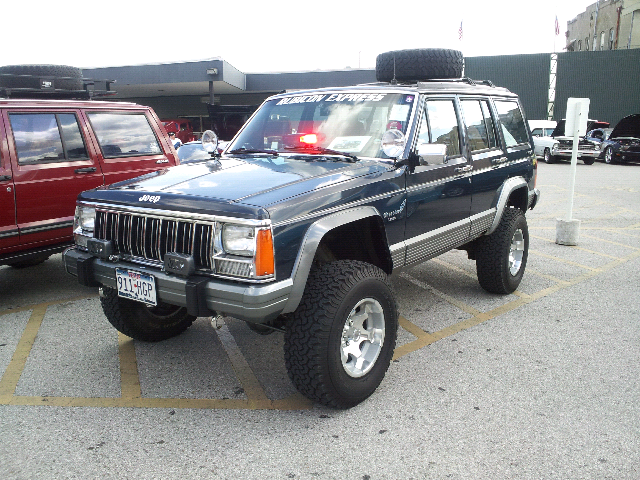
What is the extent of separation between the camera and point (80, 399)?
350 centimetres

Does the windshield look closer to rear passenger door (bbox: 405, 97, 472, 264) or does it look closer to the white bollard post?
rear passenger door (bbox: 405, 97, 472, 264)

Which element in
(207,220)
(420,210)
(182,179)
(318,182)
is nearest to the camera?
(207,220)

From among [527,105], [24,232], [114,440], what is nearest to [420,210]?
[114,440]

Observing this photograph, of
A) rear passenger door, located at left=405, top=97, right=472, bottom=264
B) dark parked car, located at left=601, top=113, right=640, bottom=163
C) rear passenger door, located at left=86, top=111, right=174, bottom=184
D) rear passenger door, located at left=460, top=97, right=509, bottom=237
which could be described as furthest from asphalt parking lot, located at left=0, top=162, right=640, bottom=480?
dark parked car, located at left=601, top=113, right=640, bottom=163

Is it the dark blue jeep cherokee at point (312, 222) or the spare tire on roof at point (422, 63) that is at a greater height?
the spare tire on roof at point (422, 63)

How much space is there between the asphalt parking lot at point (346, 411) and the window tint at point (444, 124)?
5.13ft

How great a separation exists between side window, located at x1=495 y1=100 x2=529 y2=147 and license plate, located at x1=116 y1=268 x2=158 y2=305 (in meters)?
3.77

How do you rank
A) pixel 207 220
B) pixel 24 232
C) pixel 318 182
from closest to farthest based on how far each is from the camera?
pixel 207 220
pixel 318 182
pixel 24 232

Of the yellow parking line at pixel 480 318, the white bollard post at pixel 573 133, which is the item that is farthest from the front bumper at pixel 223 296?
the white bollard post at pixel 573 133

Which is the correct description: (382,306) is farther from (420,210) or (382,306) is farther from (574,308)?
(574,308)

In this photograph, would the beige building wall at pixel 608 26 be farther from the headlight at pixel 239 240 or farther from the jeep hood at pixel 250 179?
the headlight at pixel 239 240

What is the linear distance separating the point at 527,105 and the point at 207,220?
3535 cm

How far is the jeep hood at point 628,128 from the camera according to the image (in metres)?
19.8

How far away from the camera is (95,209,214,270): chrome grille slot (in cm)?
303
